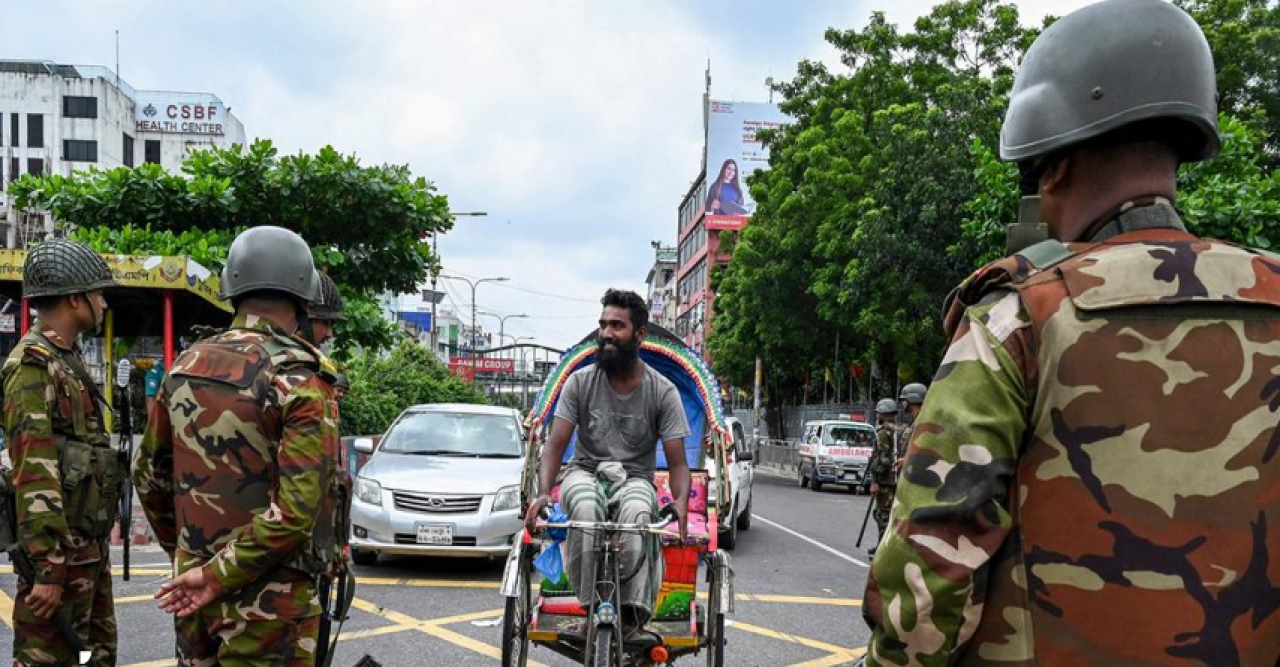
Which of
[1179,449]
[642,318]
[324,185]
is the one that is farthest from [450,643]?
[324,185]

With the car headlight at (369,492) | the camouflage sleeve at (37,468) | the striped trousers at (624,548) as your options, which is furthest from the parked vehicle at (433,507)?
the camouflage sleeve at (37,468)

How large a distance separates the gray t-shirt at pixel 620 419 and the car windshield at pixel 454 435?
5.33m

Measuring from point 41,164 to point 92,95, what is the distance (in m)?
4.39

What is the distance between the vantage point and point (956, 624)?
1519 mm

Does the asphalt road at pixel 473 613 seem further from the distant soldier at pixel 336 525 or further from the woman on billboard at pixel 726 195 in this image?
the woman on billboard at pixel 726 195

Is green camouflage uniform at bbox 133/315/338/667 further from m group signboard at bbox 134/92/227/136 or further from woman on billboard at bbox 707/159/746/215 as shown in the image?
woman on billboard at bbox 707/159/746/215

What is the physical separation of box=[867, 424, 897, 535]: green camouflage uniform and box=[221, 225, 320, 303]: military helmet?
30.0ft

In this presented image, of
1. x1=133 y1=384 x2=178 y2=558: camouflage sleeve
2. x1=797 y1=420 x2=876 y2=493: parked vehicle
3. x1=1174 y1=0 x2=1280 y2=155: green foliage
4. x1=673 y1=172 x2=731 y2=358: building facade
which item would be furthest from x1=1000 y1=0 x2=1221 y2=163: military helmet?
x1=673 y1=172 x2=731 y2=358: building facade

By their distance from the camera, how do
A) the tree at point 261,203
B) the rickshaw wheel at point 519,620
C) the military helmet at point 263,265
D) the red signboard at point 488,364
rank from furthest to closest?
the red signboard at point 488,364 < the tree at point 261,203 < the rickshaw wheel at point 519,620 < the military helmet at point 263,265

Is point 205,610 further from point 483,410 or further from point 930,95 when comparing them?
point 930,95

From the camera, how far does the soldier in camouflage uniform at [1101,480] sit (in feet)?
4.97

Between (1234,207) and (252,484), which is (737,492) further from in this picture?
(252,484)

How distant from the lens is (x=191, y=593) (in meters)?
2.90

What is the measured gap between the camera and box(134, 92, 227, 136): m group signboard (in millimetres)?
56134
